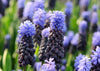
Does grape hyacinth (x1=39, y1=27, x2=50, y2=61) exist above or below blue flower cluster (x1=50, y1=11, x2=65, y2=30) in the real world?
below

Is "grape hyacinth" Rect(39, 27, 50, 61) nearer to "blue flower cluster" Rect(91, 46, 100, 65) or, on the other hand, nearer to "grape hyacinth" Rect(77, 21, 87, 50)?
"blue flower cluster" Rect(91, 46, 100, 65)

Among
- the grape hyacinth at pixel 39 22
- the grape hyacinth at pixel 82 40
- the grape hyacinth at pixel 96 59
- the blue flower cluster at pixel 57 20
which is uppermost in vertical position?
the grape hyacinth at pixel 82 40

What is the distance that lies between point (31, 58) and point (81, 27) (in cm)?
188

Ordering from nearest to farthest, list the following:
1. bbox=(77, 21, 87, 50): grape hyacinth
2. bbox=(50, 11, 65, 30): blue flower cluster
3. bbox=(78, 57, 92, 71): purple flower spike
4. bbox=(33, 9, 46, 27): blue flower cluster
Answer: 1. bbox=(78, 57, 92, 71): purple flower spike
2. bbox=(50, 11, 65, 30): blue flower cluster
3. bbox=(33, 9, 46, 27): blue flower cluster
4. bbox=(77, 21, 87, 50): grape hyacinth

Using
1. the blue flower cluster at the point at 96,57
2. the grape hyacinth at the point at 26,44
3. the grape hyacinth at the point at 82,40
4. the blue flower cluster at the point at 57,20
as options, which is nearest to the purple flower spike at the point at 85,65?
the blue flower cluster at the point at 96,57

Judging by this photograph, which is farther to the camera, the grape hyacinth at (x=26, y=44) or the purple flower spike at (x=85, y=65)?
the grape hyacinth at (x=26, y=44)

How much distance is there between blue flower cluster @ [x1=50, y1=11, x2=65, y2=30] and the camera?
2.61 meters

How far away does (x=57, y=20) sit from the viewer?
8.68 ft

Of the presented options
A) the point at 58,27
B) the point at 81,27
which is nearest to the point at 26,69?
the point at 58,27

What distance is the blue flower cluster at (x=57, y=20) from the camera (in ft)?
8.55

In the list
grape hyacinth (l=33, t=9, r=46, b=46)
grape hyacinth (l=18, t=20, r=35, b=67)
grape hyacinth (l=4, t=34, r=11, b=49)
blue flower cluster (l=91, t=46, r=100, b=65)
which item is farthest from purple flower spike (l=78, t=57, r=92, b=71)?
grape hyacinth (l=4, t=34, r=11, b=49)

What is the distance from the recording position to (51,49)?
2631 millimetres

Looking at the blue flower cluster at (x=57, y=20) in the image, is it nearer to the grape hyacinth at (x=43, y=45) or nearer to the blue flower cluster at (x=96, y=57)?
the grape hyacinth at (x=43, y=45)

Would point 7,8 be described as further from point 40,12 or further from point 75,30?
point 40,12
